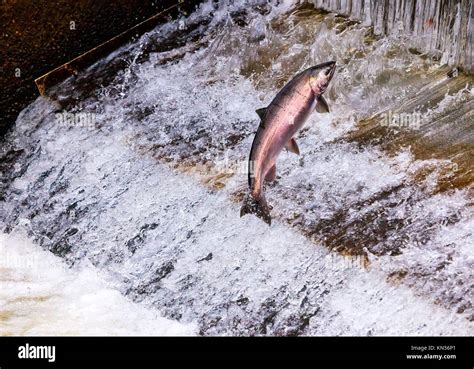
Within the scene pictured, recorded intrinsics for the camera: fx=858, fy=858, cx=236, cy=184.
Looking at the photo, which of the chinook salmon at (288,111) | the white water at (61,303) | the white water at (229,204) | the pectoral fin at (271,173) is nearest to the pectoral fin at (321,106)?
the chinook salmon at (288,111)

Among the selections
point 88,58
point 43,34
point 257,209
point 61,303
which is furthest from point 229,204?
point 43,34

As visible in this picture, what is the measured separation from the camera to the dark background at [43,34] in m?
5.78

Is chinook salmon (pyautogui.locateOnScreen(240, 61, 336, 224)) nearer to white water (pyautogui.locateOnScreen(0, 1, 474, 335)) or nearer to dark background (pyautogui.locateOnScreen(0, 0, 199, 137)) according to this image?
white water (pyautogui.locateOnScreen(0, 1, 474, 335))

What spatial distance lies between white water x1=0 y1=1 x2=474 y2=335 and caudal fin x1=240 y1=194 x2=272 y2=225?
149 millimetres

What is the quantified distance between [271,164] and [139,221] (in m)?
1.10

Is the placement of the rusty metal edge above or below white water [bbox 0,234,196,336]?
above

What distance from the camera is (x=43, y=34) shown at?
5938mm

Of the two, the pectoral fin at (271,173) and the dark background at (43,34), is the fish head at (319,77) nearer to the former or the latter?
the pectoral fin at (271,173)

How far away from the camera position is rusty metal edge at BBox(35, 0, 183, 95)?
6031 mm

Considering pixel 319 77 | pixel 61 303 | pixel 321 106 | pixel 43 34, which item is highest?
pixel 319 77

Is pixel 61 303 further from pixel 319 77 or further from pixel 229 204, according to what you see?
pixel 319 77

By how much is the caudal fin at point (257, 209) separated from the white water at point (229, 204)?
0.49ft

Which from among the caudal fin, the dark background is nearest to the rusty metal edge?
the dark background

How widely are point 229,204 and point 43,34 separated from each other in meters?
2.04
